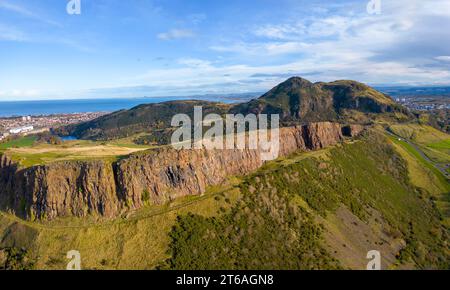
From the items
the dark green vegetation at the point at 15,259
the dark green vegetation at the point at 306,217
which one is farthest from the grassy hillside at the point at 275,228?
the dark green vegetation at the point at 15,259

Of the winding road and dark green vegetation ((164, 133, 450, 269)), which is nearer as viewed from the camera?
dark green vegetation ((164, 133, 450, 269))

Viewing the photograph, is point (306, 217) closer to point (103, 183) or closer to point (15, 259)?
point (103, 183)

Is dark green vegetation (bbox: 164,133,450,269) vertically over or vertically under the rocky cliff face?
under

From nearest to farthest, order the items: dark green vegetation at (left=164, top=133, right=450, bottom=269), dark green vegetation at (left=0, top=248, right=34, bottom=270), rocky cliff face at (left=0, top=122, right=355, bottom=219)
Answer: dark green vegetation at (left=0, top=248, right=34, bottom=270), dark green vegetation at (left=164, top=133, right=450, bottom=269), rocky cliff face at (left=0, top=122, right=355, bottom=219)

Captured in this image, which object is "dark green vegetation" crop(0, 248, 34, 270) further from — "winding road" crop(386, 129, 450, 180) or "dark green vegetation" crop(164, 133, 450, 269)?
"winding road" crop(386, 129, 450, 180)

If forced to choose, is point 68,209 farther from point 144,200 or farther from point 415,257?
point 415,257

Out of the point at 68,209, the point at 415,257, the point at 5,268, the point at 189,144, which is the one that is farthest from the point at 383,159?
the point at 5,268

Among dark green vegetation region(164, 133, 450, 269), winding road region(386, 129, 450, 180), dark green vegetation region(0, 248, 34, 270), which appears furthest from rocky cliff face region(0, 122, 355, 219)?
winding road region(386, 129, 450, 180)

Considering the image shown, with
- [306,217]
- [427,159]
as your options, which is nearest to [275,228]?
[306,217]

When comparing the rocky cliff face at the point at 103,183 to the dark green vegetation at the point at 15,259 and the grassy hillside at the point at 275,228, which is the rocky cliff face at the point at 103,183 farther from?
the dark green vegetation at the point at 15,259
